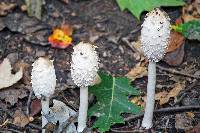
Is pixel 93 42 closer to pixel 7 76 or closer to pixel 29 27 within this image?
pixel 29 27

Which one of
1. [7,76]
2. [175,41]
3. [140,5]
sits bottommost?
[7,76]

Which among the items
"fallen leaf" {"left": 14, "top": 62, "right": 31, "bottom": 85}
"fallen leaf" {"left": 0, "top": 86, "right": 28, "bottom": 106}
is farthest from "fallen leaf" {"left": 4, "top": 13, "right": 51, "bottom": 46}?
"fallen leaf" {"left": 0, "top": 86, "right": 28, "bottom": 106}

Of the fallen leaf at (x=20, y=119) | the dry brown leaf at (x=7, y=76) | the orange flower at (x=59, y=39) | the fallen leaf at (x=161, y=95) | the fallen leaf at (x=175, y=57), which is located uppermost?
the orange flower at (x=59, y=39)

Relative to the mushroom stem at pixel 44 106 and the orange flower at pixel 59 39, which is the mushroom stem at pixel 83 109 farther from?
the orange flower at pixel 59 39

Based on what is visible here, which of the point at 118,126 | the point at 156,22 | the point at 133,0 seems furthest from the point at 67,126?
the point at 133,0

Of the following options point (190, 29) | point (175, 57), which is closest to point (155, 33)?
point (175, 57)

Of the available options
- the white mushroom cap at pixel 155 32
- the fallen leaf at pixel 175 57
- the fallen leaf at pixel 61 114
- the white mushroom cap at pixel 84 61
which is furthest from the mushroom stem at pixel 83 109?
the fallen leaf at pixel 175 57
